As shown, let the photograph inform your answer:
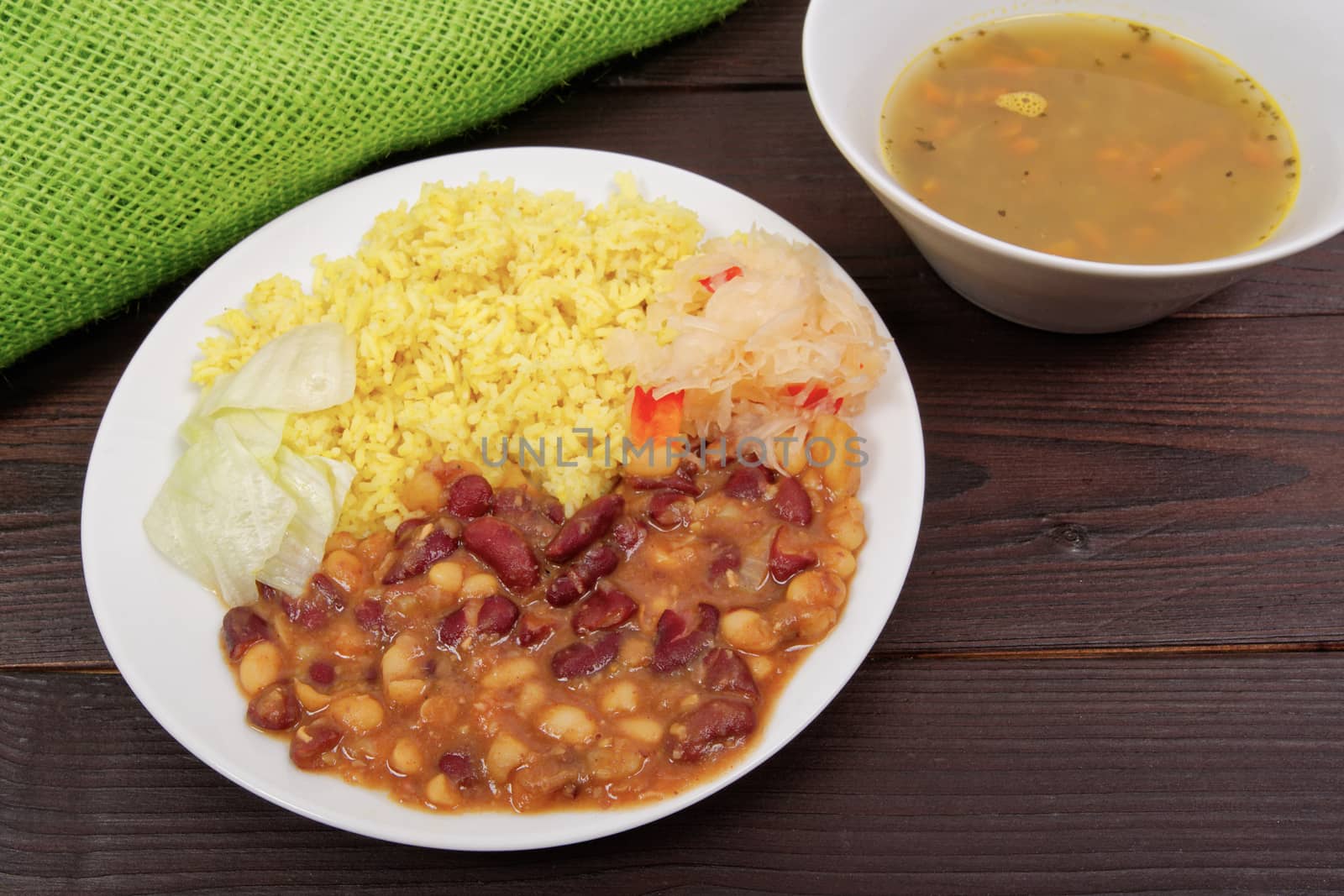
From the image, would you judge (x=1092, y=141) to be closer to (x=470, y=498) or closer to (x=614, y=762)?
(x=470, y=498)

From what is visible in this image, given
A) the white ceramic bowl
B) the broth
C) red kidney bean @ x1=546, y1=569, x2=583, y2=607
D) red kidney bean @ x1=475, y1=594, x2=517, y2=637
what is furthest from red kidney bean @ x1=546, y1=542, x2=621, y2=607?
the broth

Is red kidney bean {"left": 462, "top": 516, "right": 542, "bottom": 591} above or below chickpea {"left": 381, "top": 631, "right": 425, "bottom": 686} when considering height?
above

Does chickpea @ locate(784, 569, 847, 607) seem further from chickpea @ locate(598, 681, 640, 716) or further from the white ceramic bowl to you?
the white ceramic bowl

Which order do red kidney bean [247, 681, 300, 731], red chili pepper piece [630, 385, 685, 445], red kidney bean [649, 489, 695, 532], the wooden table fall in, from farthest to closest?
red chili pepper piece [630, 385, 685, 445], red kidney bean [649, 489, 695, 532], the wooden table, red kidney bean [247, 681, 300, 731]

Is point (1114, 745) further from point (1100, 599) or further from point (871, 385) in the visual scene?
point (871, 385)

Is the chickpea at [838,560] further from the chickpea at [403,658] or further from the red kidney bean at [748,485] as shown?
the chickpea at [403,658]

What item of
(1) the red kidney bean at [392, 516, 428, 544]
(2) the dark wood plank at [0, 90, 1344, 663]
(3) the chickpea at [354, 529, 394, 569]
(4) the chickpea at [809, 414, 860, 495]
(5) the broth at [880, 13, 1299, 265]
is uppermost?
(5) the broth at [880, 13, 1299, 265]

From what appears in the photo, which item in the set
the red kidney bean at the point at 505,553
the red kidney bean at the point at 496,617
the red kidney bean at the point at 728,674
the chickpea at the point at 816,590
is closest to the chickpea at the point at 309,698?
the red kidney bean at the point at 496,617
